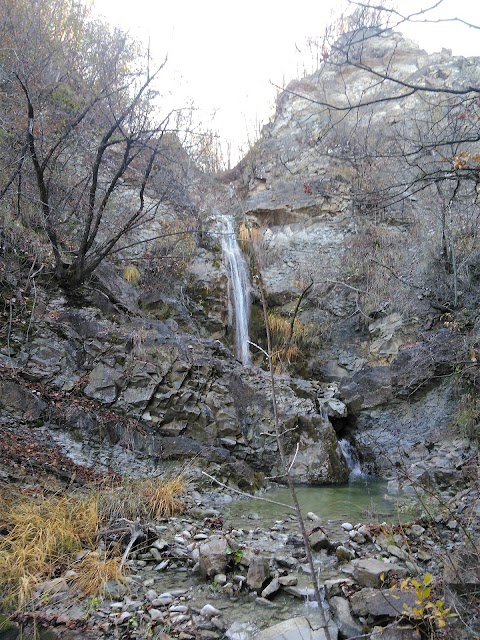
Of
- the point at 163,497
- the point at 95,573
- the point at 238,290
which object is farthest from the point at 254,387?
the point at 95,573

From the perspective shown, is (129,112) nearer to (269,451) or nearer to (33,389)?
(33,389)

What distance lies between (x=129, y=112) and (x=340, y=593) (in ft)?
21.1

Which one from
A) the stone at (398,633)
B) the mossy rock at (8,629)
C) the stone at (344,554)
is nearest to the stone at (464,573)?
the stone at (398,633)

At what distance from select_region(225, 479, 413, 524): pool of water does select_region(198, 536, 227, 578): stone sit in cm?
139

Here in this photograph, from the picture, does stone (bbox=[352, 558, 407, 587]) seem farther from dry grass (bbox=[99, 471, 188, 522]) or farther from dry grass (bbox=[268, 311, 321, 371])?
dry grass (bbox=[268, 311, 321, 371])

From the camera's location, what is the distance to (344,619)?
2.57m

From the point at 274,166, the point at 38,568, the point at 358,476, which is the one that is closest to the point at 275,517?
the point at 38,568

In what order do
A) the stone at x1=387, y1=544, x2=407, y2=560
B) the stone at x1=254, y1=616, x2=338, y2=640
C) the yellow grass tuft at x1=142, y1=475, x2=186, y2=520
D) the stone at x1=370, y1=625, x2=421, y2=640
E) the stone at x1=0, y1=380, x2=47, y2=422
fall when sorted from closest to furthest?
the stone at x1=370, y1=625, x2=421, y2=640
the stone at x1=254, y1=616, x2=338, y2=640
the stone at x1=387, y1=544, x2=407, y2=560
the yellow grass tuft at x1=142, y1=475, x2=186, y2=520
the stone at x1=0, y1=380, x2=47, y2=422

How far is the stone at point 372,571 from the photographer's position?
9.50ft

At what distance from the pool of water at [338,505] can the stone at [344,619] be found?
1.83 metres

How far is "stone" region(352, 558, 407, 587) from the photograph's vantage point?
2.90m

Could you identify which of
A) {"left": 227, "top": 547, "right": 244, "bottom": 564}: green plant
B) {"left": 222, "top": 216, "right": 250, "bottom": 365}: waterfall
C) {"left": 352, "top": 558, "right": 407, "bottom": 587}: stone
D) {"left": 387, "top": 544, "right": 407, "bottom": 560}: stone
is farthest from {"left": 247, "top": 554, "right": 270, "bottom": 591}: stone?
{"left": 222, "top": 216, "right": 250, "bottom": 365}: waterfall

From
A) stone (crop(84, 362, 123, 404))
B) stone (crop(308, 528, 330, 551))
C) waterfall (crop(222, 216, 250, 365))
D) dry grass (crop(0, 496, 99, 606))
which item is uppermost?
waterfall (crop(222, 216, 250, 365))

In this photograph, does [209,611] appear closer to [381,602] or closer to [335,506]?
[381,602]
